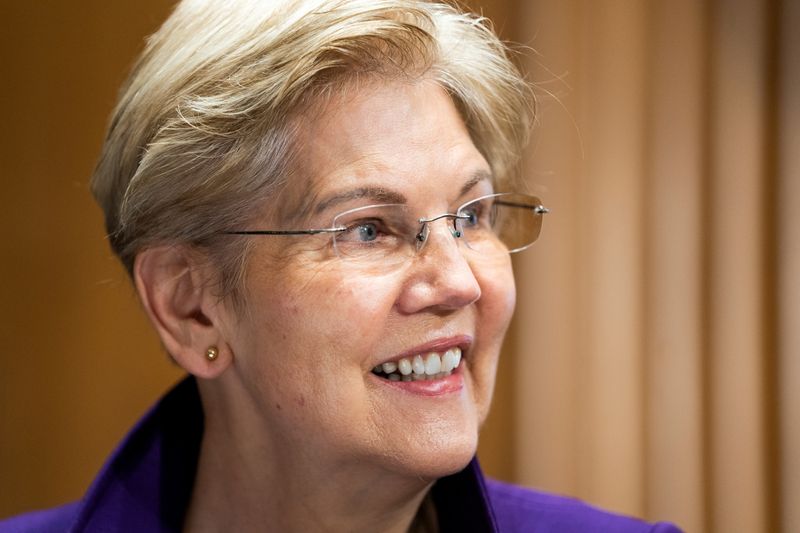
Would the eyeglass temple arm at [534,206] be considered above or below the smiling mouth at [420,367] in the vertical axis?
above

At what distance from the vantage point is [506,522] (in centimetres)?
176

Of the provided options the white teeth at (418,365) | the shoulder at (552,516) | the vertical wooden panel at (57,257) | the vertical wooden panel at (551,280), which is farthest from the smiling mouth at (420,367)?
the vertical wooden panel at (57,257)

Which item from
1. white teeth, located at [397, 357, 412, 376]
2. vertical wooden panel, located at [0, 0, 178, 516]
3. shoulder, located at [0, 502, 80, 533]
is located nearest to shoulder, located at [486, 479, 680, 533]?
white teeth, located at [397, 357, 412, 376]

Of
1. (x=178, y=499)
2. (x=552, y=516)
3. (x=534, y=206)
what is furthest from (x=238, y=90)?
(x=552, y=516)

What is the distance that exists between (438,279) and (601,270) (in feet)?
→ 2.87

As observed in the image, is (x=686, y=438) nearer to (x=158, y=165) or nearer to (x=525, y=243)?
(x=525, y=243)

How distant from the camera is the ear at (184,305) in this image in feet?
5.17

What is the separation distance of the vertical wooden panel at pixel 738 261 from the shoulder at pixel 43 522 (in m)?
1.39

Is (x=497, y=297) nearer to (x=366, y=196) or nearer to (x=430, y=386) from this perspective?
(x=430, y=386)

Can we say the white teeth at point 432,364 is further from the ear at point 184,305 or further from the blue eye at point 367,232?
the ear at point 184,305

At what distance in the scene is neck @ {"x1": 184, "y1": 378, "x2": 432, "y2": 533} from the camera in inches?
60.5

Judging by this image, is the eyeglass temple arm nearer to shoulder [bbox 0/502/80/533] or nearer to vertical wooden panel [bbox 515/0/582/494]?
vertical wooden panel [bbox 515/0/582/494]

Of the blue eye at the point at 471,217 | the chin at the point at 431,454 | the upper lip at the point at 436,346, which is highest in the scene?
the blue eye at the point at 471,217

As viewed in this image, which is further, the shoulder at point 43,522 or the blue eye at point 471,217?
the shoulder at point 43,522
